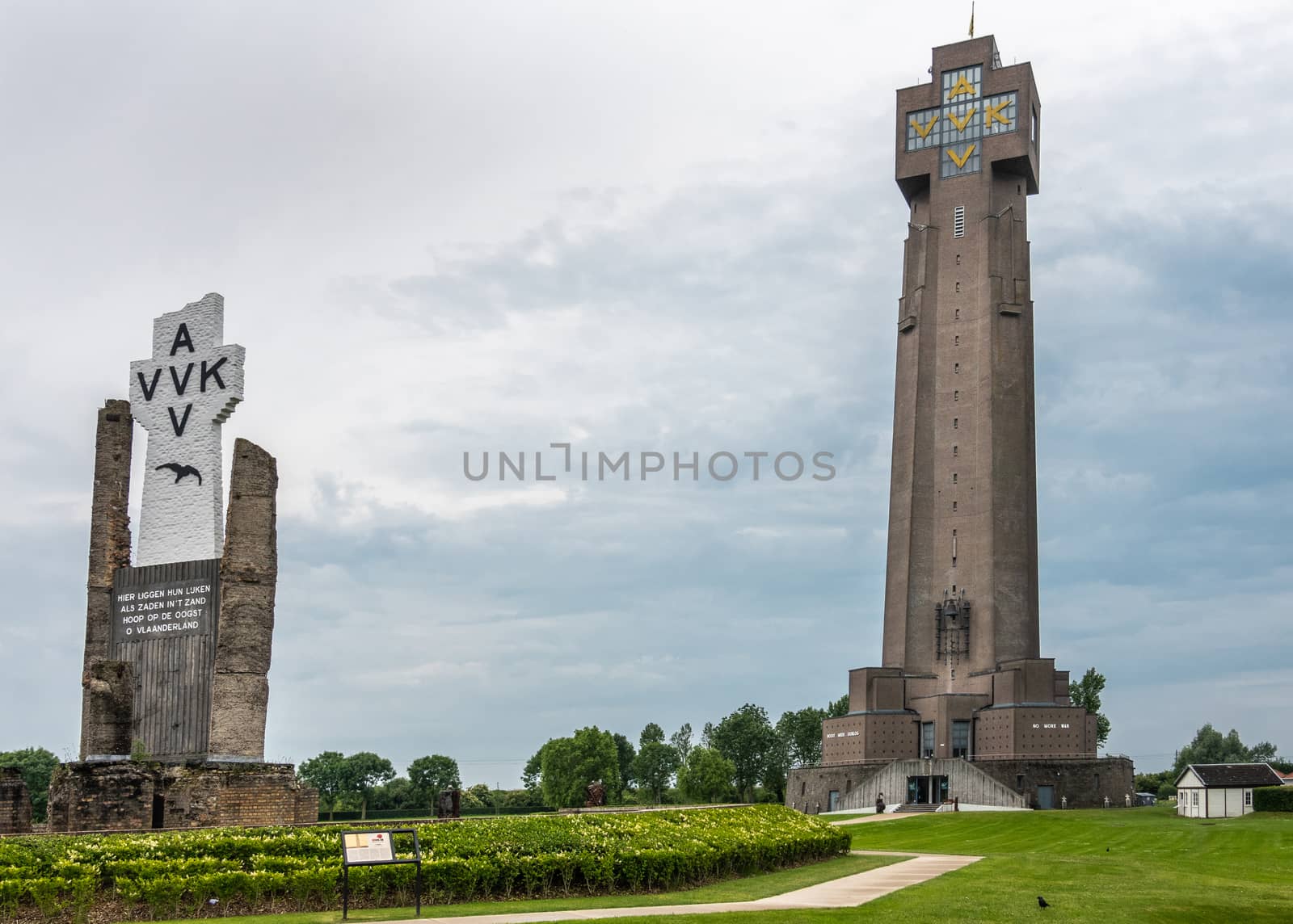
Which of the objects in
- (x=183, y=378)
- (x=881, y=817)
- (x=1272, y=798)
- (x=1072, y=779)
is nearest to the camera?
(x=183, y=378)

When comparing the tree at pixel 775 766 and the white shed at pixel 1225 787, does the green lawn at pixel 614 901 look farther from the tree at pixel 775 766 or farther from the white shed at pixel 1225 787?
the tree at pixel 775 766

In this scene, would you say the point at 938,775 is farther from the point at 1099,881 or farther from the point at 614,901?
the point at 614,901

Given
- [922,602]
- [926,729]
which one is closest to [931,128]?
[922,602]

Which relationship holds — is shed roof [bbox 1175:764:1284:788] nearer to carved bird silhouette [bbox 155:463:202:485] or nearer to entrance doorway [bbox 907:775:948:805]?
entrance doorway [bbox 907:775:948:805]

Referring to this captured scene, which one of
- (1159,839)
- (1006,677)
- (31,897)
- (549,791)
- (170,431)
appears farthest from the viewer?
(549,791)

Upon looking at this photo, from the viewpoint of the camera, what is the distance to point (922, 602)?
93.1 meters

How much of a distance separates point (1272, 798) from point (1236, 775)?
1.81 metres

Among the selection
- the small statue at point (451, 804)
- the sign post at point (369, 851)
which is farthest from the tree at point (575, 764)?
the sign post at point (369, 851)

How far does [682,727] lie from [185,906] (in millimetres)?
119663

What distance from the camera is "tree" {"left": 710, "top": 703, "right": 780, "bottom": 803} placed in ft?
406

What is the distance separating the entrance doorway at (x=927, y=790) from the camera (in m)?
84.6

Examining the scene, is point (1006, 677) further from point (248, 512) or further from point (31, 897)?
point (31, 897)

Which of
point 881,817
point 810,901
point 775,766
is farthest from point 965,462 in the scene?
point 810,901

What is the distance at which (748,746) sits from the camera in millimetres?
123688
